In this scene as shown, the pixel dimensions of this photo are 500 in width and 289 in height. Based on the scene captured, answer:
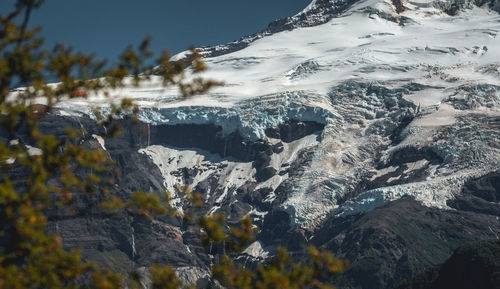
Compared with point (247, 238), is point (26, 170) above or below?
above

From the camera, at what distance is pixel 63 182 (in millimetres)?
17828

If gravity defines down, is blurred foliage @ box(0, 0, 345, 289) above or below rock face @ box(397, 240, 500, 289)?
above

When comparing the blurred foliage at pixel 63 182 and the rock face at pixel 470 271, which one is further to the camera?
the rock face at pixel 470 271

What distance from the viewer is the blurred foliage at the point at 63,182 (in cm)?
1742

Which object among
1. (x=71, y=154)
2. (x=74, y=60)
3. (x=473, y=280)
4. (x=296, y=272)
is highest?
(x=74, y=60)

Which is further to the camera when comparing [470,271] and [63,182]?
[470,271]

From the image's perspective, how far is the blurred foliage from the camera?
1742 centimetres

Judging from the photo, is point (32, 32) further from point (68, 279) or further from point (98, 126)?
point (68, 279)

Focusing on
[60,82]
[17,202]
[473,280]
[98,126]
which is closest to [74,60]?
[60,82]

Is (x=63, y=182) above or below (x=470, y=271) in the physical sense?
above

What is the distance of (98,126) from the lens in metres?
21.2

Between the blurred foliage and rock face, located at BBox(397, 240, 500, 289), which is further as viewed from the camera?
rock face, located at BBox(397, 240, 500, 289)

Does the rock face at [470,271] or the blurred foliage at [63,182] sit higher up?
A: the blurred foliage at [63,182]

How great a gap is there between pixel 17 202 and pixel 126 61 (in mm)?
4448
